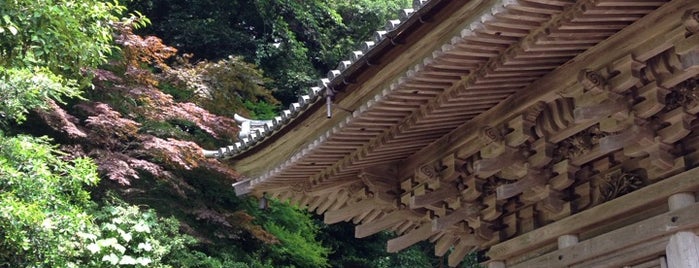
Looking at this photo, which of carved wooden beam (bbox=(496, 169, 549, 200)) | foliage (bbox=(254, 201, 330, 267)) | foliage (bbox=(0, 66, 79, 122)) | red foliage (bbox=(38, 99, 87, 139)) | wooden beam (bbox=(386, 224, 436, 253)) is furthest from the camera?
foliage (bbox=(254, 201, 330, 267))

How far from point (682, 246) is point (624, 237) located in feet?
1.07

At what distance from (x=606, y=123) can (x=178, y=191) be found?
7.49 m

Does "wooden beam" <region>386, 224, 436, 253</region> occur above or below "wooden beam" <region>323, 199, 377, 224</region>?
below

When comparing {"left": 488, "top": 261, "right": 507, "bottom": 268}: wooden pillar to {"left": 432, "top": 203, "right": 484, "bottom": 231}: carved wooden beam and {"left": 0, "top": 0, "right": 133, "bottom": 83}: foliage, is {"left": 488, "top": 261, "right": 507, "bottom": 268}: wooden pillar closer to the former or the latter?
{"left": 432, "top": 203, "right": 484, "bottom": 231}: carved wooden beam

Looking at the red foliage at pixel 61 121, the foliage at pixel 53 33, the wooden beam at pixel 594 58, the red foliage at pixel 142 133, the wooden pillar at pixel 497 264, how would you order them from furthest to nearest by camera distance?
the red foliage at pixel 142 133 < the red foliage at pixel 61 121 < the wooden pillar at pixel 497 264 < the foliage at pixel 53 33 < the wooden beam at pixel 594 58

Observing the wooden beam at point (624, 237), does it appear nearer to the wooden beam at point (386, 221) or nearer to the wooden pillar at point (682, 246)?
the wooden pillar at point (682, 246)

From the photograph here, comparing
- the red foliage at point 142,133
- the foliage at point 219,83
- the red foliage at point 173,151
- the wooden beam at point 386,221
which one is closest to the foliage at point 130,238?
the red foliage at point 142,133

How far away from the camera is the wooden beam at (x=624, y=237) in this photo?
3371 millimetres

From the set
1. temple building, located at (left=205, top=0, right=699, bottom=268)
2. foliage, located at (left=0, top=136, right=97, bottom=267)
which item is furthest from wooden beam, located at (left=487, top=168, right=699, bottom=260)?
foliage, located at (left=0, top=136, right=97, bottom=267)

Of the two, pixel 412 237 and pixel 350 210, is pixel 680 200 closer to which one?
pixel 412 237

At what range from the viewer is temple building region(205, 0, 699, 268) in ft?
10.7

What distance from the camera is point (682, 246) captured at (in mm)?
3396

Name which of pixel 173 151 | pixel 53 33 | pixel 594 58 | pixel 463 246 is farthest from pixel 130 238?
pixel 594 58

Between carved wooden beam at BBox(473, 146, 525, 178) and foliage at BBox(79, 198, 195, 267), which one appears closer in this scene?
carved wooden beam at BBox(473, 146, 525, 178)
